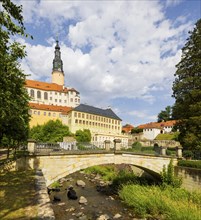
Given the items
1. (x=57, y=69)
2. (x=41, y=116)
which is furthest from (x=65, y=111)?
(x=57, y=69)

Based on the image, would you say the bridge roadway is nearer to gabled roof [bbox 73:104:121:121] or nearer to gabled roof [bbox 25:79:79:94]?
gabled roof [bbox 73:104:121:121]

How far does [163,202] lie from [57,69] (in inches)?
3567

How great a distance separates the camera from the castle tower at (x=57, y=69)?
99.7 meters

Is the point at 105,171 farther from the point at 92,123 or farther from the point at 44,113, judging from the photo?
the point at 44,113

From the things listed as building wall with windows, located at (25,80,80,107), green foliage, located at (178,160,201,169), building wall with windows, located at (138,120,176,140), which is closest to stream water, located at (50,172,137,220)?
green foliage, located at (178,160,201,169)

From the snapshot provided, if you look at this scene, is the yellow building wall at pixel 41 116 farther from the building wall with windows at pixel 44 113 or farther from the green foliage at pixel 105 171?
the green foliage at pixel 105 171

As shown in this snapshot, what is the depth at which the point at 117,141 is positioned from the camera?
20984mm

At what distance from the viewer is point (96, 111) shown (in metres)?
84.6

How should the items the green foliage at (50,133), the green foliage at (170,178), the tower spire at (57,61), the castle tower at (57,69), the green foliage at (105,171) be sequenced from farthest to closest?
the castle tower at (57,69) → the tower spire at (57,61) → the green foliage at (50,133) → the green foliage at (105,171) → the green foliage at (170,178)

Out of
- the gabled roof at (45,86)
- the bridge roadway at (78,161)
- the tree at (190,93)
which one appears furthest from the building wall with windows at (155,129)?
the bridge roadway at (78,161)

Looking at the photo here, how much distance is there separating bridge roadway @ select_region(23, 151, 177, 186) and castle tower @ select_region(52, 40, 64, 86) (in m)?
84.0

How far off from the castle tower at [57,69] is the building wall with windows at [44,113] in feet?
77.9

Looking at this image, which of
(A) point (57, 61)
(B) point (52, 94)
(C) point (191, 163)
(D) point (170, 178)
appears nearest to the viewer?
(C) point (191, 163)

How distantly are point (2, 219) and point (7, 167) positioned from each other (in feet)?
29.7
